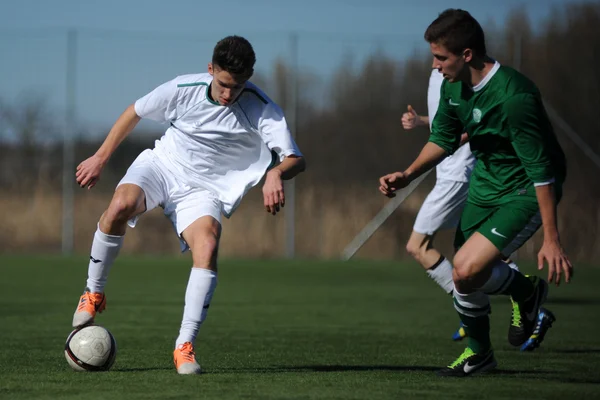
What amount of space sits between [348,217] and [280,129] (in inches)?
422

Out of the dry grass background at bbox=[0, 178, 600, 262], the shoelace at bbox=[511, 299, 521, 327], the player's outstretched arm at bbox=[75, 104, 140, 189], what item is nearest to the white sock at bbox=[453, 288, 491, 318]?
the shoelace at bbox=[511, 299, 521, 327]

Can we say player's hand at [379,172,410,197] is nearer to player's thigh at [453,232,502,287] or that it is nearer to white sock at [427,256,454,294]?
player's thigh at [453,232,502,287]

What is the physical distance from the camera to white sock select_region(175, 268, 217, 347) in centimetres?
538

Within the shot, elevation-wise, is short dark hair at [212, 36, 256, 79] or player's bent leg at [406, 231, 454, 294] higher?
short dark hair at [212, 36, 256, 79]

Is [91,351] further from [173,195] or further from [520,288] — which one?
[520,288]

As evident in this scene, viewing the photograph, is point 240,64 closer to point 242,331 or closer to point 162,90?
point 162,90

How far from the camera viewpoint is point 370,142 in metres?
16.6

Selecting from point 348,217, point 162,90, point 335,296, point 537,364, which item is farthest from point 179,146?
point 348,217

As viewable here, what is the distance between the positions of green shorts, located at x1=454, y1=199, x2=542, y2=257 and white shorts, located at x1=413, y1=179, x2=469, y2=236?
237cm

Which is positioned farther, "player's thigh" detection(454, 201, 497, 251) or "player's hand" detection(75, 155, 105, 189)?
"player's hand" detection(75, 155, 105, 189)

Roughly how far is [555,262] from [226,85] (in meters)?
1.94

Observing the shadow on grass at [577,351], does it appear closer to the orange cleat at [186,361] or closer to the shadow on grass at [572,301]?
the orange cleat at [186,361]

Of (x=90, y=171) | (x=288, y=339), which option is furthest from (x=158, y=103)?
(x=288, y=339)

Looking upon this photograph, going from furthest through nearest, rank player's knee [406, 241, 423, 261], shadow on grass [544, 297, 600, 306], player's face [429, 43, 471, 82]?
1. shadow on grass [544, 297, 600, 306]
2. player's knee [406, 241, 423, 261]
3. player's face [429, 43, 471, 82]
